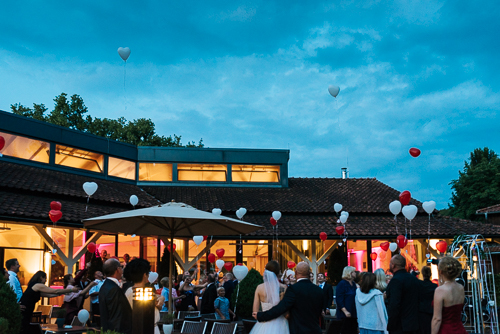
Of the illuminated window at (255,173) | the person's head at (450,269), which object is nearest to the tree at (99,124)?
the illuminated window at (255,173)

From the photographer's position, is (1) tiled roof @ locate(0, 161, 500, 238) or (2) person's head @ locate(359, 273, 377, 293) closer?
Result: (2) person's head @ locate(359, 273, 377, 293)

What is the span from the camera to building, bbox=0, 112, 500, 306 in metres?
14.1

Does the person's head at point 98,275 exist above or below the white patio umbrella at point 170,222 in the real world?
below

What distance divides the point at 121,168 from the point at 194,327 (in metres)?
12.9

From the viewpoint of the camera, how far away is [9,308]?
183 inches

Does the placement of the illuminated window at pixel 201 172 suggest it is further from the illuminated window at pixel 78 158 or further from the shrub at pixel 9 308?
the shrub at pixel 9 308

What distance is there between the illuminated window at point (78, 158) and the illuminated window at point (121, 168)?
1.77 ft

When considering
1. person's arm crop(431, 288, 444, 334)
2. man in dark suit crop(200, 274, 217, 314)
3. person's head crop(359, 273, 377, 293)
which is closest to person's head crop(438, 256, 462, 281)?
person's arm crop(431, 288, 444, 334)

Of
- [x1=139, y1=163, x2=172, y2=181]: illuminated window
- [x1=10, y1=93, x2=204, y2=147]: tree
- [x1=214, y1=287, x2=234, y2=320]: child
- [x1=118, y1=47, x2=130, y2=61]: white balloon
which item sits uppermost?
[x1=10, y1=93, x2=204, y2=147]: tree

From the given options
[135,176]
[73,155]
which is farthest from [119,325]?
[135,176]

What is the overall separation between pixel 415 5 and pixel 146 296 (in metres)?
19.7

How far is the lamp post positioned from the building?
8.95m

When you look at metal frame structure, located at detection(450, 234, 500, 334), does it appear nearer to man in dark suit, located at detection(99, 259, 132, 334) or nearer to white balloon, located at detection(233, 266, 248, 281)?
white balloon, located at detection(233, 266, 248, 281)

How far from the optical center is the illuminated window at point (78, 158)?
17.0 metres
